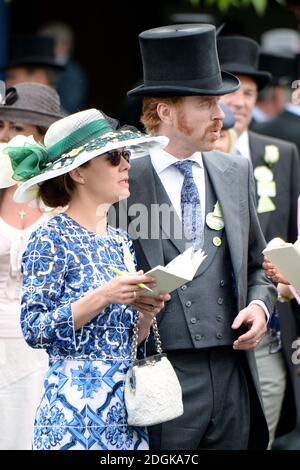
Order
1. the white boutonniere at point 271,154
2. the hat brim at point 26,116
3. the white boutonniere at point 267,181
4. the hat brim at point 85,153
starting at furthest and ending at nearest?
the white boutonniere at point 271,154 → the white boutonniere at point 267,181 → the hat brim at point 26,116 → the hat brim at point 85,153

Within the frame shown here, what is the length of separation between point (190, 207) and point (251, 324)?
22.9 inches

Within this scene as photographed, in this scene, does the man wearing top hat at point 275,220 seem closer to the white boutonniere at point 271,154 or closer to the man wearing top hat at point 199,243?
the white boutonniere at point 271,154

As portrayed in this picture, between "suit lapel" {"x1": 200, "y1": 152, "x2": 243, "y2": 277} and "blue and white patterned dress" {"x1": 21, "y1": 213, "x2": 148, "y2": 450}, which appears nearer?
"blue and white patterned dress" {"x1": 21, "y1": 213, "x2": 148, "y2": 450}

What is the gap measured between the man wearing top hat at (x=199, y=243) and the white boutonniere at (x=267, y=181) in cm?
119

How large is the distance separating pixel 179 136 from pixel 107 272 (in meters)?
0.87

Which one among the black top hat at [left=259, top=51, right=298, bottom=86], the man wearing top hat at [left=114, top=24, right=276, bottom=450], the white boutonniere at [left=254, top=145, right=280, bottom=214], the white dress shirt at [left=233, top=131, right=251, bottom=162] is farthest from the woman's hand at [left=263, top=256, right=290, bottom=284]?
the black top hat at [left=259, top=51, right=298, bottom=86]

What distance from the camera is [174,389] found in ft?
17.7

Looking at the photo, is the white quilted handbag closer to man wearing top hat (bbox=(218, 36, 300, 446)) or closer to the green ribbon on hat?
the green ribbon on hat

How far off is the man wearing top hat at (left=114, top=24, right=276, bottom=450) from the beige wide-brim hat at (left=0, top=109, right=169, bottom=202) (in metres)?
0.36

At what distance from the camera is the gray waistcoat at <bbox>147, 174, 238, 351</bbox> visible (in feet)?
19.2

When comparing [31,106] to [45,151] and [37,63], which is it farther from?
[37,63]

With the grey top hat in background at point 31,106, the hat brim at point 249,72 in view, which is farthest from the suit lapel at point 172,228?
the hat brim at point 249,72

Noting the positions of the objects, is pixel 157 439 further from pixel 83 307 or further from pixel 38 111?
pixel 38 111

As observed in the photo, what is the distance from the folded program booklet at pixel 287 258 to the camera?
5.32 metres
